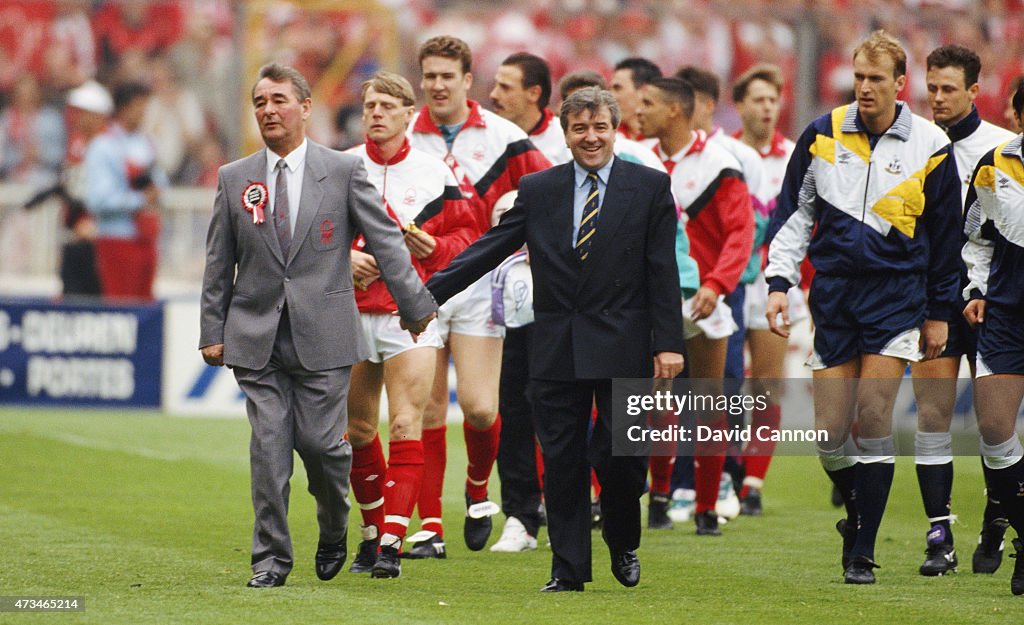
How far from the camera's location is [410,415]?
8.12 metres

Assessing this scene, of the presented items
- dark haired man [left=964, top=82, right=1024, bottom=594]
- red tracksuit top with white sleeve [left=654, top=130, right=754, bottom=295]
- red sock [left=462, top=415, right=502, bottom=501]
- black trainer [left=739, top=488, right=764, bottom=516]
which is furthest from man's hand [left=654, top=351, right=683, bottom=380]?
black trainer [left=739, top=488, right=764, bottom=516]

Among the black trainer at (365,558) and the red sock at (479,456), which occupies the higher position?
the red sock at (479,456)

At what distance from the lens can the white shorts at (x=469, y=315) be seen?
8.88m

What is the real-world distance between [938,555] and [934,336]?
3.87 ft

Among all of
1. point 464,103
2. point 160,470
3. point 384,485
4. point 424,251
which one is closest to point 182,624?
point 384,485

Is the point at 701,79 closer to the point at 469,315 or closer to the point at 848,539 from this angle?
the point at 469,315

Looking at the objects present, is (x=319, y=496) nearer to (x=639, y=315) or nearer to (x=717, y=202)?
(x=639, y=315)

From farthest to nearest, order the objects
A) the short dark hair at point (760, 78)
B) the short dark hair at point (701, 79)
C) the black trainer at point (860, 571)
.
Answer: the short dark hair at point (760, 78) → the short dark hair at point (701, 79) → the black trainer at point (860, 571)

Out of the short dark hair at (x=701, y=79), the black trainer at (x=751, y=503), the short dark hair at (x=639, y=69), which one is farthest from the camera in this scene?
the short dark hair at (x=701, y=79)

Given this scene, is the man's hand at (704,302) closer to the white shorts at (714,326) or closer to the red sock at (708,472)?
the white shorts at (714,326)

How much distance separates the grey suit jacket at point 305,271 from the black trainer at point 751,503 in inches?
171

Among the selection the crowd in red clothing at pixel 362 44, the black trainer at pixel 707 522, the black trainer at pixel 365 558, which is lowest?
the black trainer at pixel 707 522

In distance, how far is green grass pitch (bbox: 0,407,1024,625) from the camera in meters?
6.84

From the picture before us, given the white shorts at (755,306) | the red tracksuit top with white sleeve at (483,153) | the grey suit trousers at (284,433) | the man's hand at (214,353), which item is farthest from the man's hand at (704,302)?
the man's hand at (214,353)
